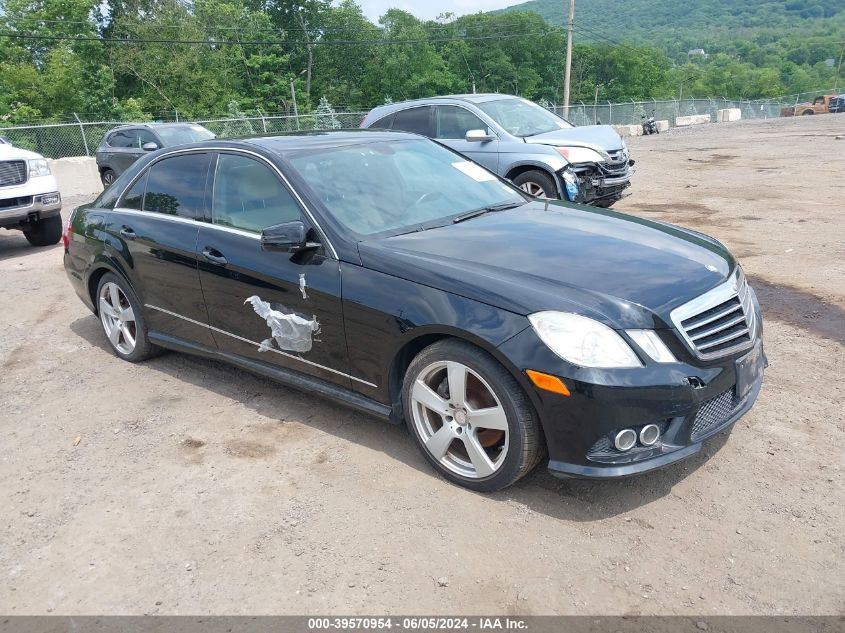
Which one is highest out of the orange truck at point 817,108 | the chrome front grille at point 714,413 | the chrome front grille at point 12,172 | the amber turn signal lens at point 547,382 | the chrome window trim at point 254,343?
the chrome front grille at point 12,172

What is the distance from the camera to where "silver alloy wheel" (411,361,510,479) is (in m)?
3.23

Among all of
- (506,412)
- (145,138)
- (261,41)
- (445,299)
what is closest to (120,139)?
(145,138)

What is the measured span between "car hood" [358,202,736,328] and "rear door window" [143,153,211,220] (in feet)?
4.92

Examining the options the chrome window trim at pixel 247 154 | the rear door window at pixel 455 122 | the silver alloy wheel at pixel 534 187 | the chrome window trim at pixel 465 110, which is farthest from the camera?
the rear door window at pixel 455 122

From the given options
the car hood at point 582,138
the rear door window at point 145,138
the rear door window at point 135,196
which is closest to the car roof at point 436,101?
the car hood at point 582,138

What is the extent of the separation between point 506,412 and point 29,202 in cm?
893

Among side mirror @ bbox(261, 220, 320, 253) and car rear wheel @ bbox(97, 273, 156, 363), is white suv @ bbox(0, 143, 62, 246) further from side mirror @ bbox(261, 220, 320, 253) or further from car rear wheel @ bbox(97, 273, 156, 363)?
side mirror @ bbox(261, 220, 320, 253)

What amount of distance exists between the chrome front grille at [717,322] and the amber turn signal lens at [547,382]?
1.93 ft

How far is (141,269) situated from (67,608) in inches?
102

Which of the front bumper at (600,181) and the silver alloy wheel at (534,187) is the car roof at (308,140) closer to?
the silver alloy wheel at (534,187)

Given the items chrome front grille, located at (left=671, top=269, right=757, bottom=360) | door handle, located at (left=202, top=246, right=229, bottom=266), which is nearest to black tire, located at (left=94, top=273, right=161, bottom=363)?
door handle, located at (left=202, top=246, right=229, bottom=266)

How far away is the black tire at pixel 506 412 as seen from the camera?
3.10 meters

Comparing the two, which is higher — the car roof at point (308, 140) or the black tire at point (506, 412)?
the car roof at point (308, 140)

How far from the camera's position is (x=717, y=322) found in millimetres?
3252
